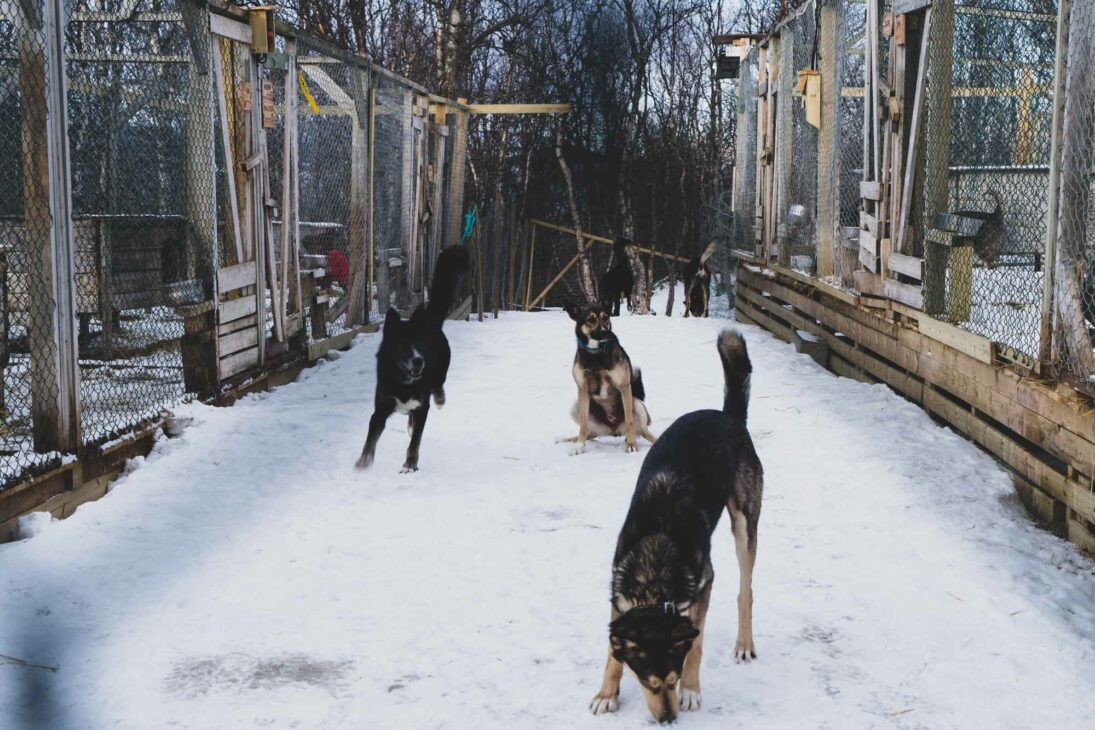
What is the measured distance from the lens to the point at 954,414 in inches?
256

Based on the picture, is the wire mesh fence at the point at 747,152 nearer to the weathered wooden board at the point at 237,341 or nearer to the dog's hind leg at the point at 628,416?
the weathered wooden board at the point at 237,341

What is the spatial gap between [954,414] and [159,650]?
468 centimetres

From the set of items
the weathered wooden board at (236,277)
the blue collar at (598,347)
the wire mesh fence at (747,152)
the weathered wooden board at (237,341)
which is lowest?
the weathered wooden board at (237,341)

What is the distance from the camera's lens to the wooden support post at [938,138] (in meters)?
6.93

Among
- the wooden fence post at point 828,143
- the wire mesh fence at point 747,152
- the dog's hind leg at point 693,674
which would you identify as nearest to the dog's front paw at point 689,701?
the dog's hind leg at point 693,674

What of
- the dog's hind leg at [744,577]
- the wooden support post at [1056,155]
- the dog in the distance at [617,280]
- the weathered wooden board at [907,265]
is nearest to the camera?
the dog's hind leg at [744,577]

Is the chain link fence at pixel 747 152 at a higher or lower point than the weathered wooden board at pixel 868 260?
higher

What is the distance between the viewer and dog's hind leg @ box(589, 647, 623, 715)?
10.5 ft

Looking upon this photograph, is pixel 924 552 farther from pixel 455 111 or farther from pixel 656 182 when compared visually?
pixel 656 182

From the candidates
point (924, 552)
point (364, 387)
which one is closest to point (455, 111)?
point (364, 387)

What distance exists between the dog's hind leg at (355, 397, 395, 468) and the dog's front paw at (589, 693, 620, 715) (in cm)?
313

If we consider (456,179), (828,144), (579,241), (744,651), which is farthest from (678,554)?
(579,241)

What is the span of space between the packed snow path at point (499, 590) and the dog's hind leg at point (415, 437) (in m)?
0.11

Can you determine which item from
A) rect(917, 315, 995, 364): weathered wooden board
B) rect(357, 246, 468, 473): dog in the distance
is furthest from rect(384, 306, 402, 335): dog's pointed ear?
rect(917, 315, 995, 364): weathered wooden board
